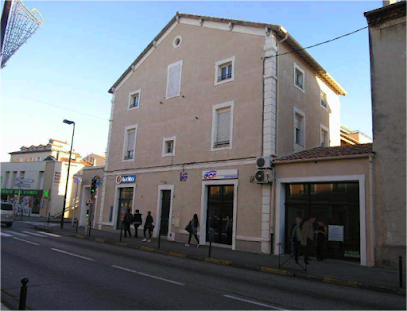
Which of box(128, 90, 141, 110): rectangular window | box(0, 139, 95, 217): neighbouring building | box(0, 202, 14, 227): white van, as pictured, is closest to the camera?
box(0, 202, 14, 227): white van

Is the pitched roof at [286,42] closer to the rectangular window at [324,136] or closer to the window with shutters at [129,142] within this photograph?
the rectangular window at [324,136]

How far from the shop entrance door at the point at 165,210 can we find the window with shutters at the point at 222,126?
4316 mm

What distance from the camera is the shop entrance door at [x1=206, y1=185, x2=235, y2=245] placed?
16.3 m

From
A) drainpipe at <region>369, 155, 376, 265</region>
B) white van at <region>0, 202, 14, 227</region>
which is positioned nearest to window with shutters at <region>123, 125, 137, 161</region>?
white van at <region>0, 202, 14, 227</region>

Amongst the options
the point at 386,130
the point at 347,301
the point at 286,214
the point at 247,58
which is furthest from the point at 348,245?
the point at 247,58

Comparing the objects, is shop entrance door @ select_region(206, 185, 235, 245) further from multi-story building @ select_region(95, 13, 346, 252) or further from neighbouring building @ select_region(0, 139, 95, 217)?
neighbouring building @ select_region(0, 139, 95, 217)

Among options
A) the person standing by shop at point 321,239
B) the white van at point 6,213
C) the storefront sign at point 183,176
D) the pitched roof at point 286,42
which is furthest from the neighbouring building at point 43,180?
the person standing by shop at point 321,239

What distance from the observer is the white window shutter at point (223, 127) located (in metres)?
17.2

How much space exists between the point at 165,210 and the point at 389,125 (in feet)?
40.2

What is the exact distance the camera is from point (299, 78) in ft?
61.2

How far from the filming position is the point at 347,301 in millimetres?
7129

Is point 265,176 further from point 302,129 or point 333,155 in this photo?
point 302,129

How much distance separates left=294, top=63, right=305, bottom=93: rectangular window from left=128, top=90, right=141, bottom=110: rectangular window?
10.6 m

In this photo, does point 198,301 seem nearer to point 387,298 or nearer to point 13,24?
point 387,298
